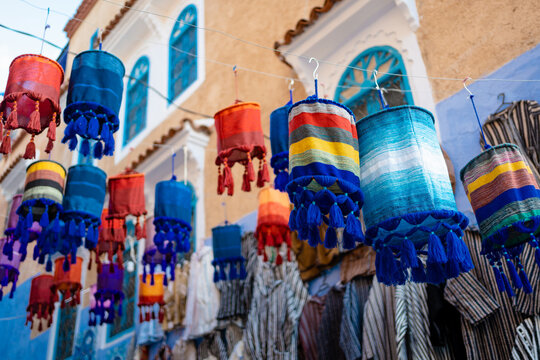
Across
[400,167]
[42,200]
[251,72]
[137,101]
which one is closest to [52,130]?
[42,200]

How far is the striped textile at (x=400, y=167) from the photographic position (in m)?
2.78

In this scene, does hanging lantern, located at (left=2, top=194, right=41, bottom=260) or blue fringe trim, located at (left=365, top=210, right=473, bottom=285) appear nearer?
blue fringe trim, located at (left=365, top=210, right=473, bottom=285)

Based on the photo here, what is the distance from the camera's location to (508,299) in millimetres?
3445

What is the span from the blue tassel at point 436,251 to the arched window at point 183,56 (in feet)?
19.2

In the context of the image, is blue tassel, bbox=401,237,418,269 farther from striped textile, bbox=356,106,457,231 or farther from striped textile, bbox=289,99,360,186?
striped textile, bbox=289,99,360,186

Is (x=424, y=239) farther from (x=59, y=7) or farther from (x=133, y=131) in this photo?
(x=133, y=131)

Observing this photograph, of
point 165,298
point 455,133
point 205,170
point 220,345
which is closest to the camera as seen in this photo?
point 455,133

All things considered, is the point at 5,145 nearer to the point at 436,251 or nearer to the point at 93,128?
the point at 93,128

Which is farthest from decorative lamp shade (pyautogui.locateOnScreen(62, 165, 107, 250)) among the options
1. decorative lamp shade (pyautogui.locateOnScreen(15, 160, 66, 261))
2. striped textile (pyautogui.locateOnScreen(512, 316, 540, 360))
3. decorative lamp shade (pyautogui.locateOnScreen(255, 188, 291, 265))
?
striped textile (pyautogui.locateOnScreen(512, 316, 540, 360))

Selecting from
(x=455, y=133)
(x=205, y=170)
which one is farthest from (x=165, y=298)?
(x=455, y=133)

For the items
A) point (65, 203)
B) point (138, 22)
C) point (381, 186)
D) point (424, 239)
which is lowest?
point (424, 239)

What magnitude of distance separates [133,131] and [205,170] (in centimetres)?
263

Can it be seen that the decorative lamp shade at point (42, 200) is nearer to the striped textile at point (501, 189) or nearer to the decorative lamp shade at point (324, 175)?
the decorative lamp shade at point (324, 175)

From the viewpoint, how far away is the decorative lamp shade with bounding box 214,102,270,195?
4.18 metres
